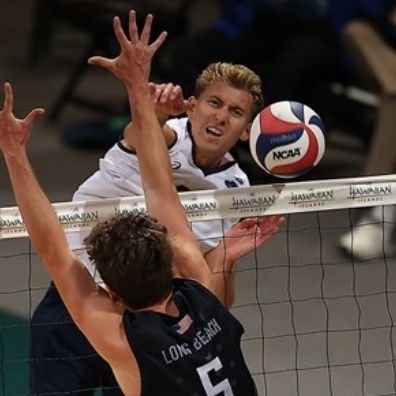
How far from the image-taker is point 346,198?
14.5ft

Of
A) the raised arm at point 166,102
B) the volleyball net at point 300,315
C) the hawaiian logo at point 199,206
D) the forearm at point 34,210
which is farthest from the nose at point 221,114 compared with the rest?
the volleyball net at point 300,315

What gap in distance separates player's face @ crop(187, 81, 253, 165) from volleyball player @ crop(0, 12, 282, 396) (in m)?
0.49

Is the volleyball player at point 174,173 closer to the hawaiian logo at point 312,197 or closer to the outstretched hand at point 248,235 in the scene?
the outstretched hand at point 248,235

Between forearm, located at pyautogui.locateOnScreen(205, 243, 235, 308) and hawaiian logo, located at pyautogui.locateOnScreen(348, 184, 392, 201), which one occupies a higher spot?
hawaiian logo, located at pyautogui.locateOnScreen(348, 184, 392, 201)

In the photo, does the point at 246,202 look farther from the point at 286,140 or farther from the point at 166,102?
the point at 166,102

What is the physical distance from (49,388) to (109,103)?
5658 millimetres

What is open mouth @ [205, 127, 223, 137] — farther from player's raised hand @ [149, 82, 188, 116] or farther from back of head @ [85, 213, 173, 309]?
back of head @ [85, 213, 173, 309]

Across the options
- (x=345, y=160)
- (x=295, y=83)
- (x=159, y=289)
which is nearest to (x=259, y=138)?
(x=159, y=289)

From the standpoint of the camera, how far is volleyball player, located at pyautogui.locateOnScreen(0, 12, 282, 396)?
3.48m

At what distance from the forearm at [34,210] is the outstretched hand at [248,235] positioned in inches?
27.5

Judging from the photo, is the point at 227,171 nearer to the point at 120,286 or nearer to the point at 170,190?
the point at 170,190

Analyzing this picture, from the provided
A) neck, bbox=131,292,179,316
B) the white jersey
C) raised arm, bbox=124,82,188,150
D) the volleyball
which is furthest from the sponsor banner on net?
neck, bbox=131,292,179,316

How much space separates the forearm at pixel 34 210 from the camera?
11.8 ft

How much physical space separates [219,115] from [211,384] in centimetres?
98
